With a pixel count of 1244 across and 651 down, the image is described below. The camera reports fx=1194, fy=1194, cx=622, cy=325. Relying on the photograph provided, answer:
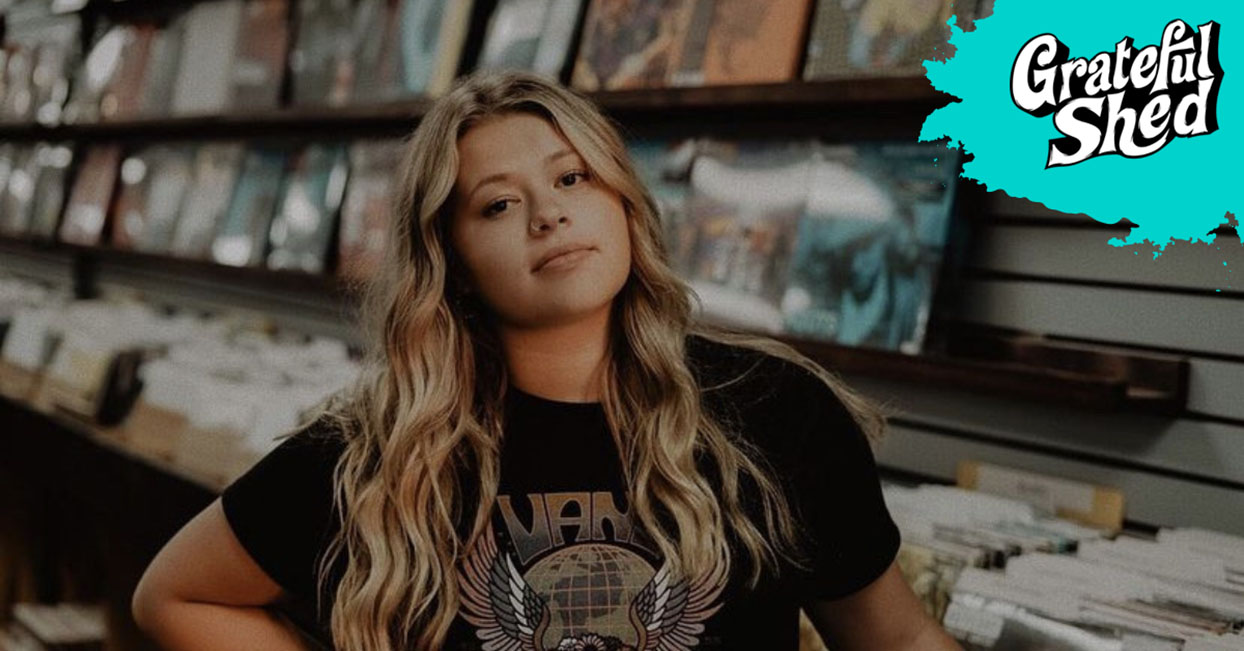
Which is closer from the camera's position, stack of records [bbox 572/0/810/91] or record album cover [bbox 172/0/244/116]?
stack of records [bbox 572/0/810/91]

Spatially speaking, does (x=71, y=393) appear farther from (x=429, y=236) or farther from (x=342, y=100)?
(x=429, y=236)

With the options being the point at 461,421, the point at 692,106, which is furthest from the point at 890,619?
the point at 692,106

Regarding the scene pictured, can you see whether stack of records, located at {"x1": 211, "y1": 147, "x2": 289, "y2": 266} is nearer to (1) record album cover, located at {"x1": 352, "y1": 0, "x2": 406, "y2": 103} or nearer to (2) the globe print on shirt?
(1) record album cover, located at {"x1": 352, "y1": 0, "x2": 406, "y2": 103}

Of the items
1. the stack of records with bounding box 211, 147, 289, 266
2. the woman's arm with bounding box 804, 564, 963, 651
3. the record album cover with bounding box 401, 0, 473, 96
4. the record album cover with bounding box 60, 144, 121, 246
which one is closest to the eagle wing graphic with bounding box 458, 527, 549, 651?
the woman's arm with bounding box 804, 564, 963, 651

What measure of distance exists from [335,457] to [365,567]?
0.45ft

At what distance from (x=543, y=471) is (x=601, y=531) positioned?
0.10 m

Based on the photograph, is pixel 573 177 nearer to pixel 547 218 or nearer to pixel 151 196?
pixel 547 218

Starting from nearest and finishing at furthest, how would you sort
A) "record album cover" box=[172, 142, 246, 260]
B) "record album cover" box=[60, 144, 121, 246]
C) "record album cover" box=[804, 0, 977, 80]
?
1. "record album cover" box=[804, 0, 977, 80]
2. "record album cover" box=[172, 142, 246, 260]
3. "record album cover" box=[60, 144, 121, 246]

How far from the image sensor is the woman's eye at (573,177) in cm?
138

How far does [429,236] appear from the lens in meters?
1.41

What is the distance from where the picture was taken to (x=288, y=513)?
1.38m

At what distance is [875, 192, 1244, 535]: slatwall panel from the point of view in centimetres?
174

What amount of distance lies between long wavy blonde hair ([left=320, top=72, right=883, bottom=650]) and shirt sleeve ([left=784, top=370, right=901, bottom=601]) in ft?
0.11

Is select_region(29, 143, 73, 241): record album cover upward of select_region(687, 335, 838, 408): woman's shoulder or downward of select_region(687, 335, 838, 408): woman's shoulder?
upward
